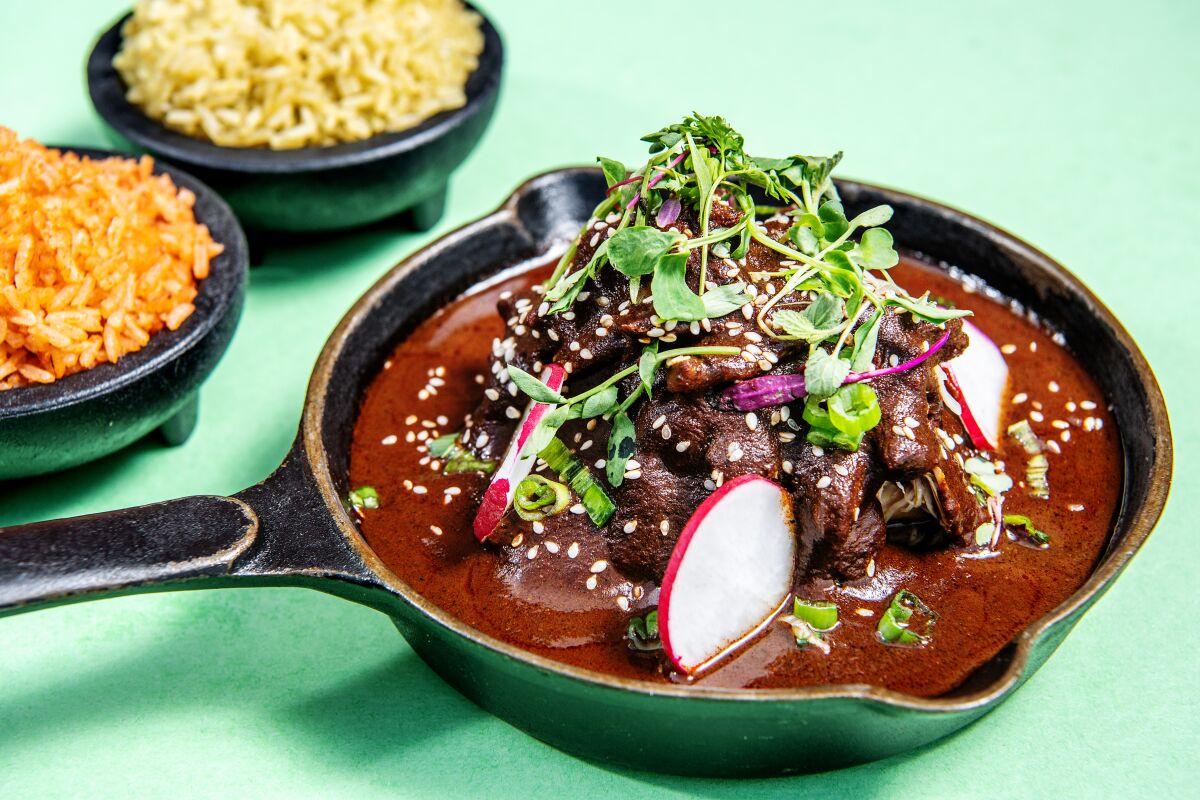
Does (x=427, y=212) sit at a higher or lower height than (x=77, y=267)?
lower

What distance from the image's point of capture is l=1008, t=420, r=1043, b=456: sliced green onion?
3227mm

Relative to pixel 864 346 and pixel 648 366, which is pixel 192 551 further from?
pixel 864 346

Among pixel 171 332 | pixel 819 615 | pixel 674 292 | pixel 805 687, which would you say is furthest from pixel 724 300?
pixel 171 332

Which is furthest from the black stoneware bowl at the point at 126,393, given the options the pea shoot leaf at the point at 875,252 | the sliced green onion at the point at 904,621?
the sliced green onion at the point at 904,621

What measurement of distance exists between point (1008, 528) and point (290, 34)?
3.10 m

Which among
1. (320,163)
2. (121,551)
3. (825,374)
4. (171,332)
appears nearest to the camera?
(121,551)

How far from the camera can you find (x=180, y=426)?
3820 mm

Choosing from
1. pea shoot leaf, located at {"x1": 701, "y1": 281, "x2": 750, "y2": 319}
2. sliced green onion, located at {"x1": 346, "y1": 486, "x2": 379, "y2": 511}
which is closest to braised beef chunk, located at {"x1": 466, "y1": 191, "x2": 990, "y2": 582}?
pea shoot leaf, located at {"x1": 701, "y1": 281, "x2": 750, "y2": 319}

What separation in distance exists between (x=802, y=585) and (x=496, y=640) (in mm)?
812

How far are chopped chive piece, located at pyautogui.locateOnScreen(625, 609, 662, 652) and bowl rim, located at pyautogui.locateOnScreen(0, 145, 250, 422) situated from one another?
1.55m

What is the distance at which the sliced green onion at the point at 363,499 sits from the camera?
3102mm

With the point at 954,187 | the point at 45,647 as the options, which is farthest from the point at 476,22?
the point at 45,647

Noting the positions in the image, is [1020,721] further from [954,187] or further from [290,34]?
[290,34]

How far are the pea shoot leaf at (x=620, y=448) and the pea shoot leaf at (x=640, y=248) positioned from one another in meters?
0.37
